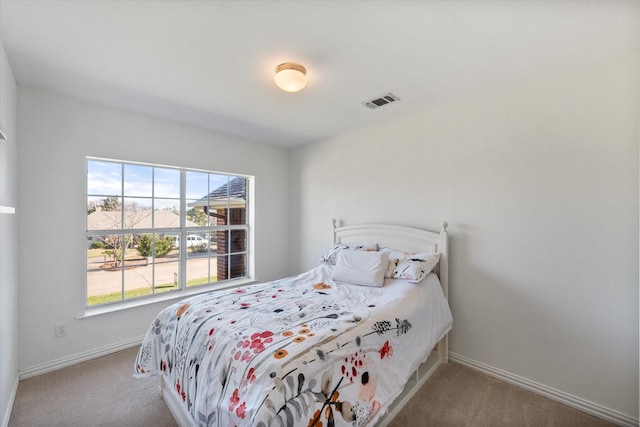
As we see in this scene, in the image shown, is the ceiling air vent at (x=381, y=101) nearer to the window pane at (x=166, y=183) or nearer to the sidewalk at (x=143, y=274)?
the window pane at (x=166, y=183)

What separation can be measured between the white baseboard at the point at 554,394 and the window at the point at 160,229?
285 cm

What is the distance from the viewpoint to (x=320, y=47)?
1.72m

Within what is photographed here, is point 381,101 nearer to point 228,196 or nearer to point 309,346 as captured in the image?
point 309,346

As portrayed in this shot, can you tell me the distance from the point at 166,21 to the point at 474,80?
216 cm

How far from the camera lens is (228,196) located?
3.71 meters

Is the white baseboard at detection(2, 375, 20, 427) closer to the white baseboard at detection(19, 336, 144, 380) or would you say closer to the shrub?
the white baseboard at detection(19, 336, 144, 380)

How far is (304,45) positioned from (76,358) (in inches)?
126

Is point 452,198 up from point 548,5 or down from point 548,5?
down

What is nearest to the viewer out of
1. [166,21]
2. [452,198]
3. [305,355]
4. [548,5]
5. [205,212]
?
[305,355]

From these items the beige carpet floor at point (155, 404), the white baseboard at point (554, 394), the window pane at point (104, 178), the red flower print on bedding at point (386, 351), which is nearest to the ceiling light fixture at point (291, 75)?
the red flower print on bedding at point (386, 351)

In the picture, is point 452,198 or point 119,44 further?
point 452,198

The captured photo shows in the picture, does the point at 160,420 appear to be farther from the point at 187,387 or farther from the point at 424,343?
the point at 424,343

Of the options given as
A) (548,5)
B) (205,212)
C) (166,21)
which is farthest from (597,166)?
(205,212)

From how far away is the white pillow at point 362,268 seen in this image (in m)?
2.38
